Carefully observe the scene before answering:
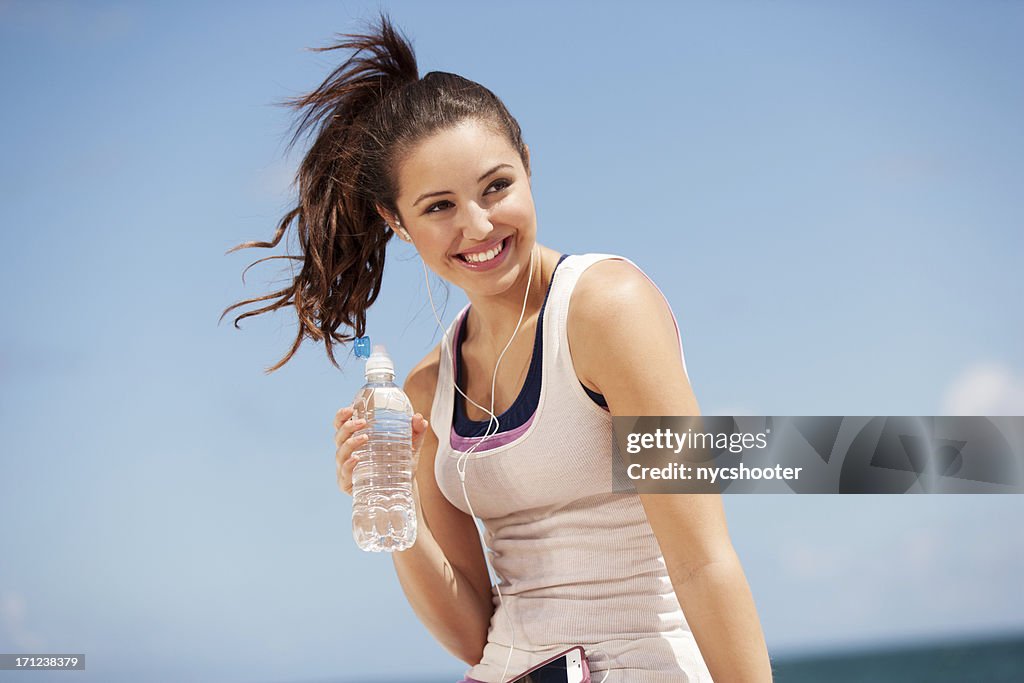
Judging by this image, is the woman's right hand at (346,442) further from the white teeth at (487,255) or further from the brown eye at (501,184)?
the brown eye at (501,184)

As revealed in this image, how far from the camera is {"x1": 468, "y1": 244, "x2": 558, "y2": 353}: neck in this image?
6.16ft

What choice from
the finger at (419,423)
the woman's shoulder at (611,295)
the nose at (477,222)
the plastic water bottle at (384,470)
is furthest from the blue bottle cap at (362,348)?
the woman's shoulder at (611,295)

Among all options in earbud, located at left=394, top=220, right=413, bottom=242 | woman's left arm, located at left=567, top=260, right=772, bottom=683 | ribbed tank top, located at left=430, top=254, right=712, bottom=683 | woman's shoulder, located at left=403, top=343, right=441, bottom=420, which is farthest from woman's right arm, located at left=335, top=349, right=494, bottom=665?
woman's left arm, located at left=567, top=260, right=772, bottom=683

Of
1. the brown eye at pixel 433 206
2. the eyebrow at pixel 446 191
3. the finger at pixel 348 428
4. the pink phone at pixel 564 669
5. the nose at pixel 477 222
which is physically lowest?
the pink phone at pixel 564 669

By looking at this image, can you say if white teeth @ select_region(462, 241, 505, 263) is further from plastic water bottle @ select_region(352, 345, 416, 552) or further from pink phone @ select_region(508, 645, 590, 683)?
pink phone @ select_region(508, 645, 590, 683)

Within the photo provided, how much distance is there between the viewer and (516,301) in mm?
1895

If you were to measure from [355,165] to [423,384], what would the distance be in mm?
456

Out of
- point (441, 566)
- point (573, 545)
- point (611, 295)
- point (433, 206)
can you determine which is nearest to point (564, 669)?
point (573, 545)

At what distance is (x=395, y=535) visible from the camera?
6.12 ft

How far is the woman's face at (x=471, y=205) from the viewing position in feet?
5.76

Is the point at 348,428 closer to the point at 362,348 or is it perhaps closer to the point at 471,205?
the point at 362,348

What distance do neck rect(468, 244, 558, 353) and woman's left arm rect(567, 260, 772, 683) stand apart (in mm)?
151

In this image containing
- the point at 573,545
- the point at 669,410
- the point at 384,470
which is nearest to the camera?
the point at 669,410

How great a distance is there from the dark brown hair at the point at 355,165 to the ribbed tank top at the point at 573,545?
0.38m
